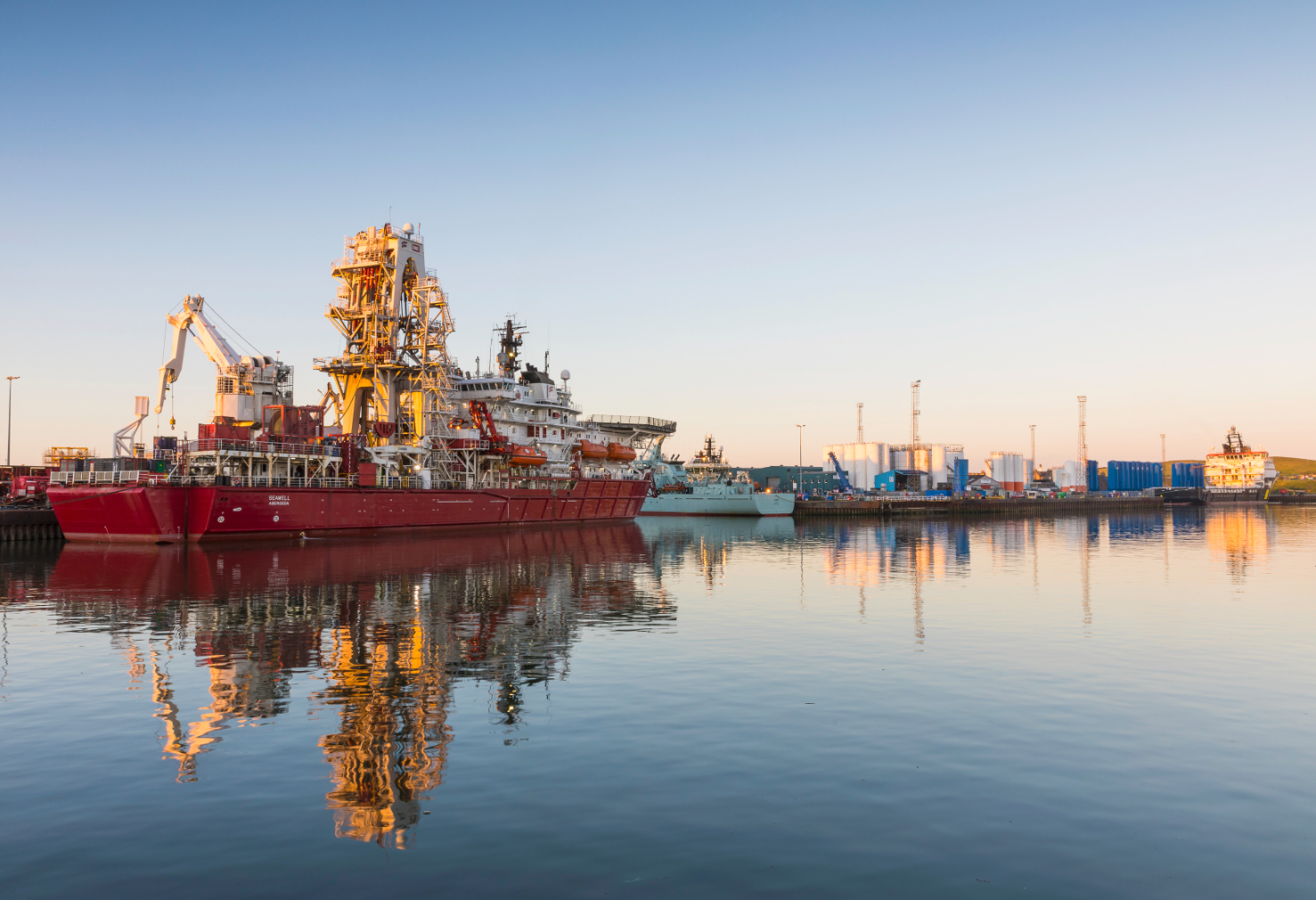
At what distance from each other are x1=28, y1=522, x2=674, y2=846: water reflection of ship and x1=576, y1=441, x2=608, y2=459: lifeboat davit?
3501cm

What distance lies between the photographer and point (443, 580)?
108 feet

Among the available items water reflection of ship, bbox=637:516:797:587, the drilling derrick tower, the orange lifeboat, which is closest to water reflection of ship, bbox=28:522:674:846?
water reflection of ship, bbox=637:516:797:587

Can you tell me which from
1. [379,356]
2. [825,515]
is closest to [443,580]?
[379,356]

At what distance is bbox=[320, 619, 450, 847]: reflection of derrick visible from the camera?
9836 mm

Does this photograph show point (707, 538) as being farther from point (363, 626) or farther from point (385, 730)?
point (385, 730)

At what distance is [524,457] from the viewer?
6956 centimetres

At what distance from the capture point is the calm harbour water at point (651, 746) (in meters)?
8.43

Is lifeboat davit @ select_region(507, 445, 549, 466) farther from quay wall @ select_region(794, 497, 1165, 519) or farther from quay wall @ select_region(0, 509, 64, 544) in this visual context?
quay wall @ select_region(794, 497, 1165, 519)

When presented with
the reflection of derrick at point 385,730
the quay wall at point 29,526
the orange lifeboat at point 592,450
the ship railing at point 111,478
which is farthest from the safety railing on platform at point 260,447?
the reflection of derrick at point 385,730

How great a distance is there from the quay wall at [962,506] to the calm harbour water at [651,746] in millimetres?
89451

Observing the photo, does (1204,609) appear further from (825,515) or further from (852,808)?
(825,515)

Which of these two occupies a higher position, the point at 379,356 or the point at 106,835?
the point at 379,356

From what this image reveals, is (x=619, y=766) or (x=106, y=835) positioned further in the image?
(x=619, y=766)

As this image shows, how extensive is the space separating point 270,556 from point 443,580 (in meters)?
13.5
